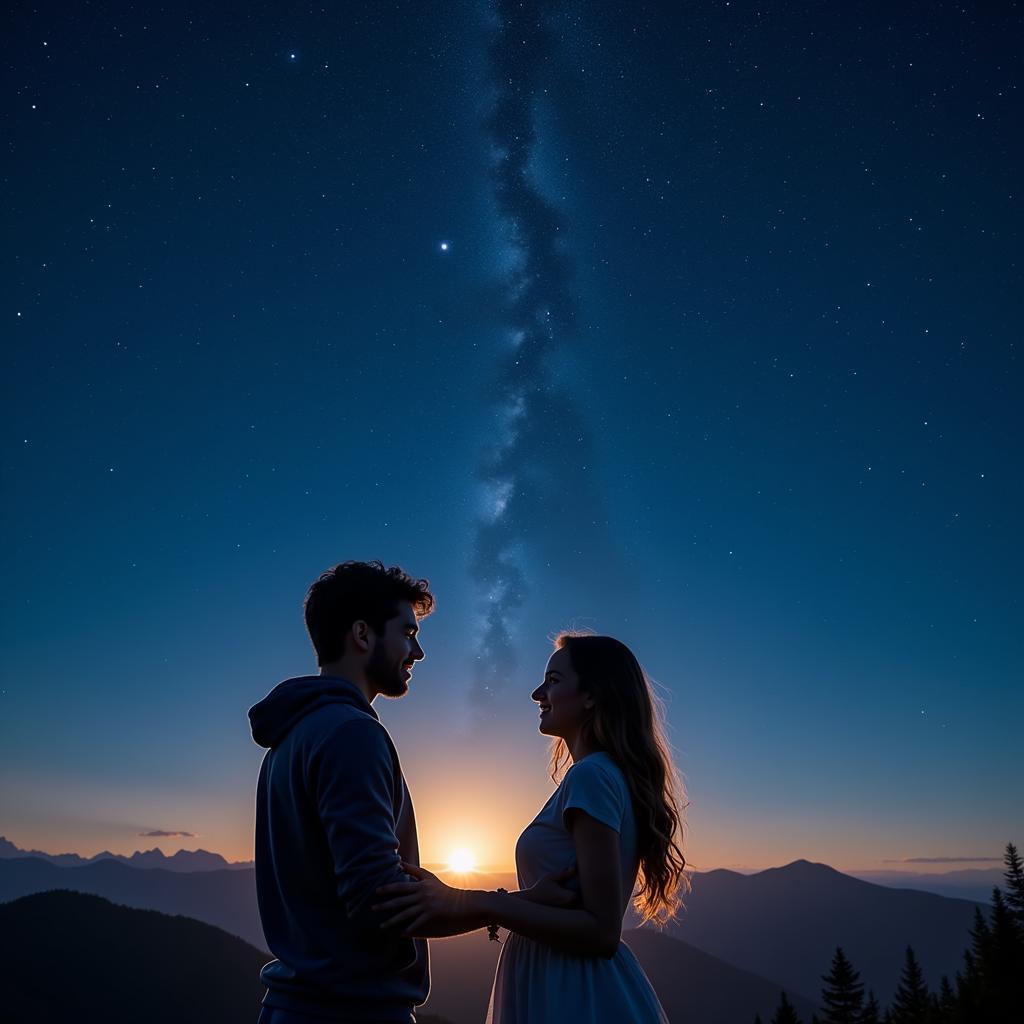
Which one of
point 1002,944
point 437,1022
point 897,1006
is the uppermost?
point 1002,944

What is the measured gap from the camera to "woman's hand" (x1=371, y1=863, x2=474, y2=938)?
9.05 feet

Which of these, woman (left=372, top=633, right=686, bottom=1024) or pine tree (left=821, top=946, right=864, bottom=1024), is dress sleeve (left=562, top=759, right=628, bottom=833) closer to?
woman (left=372, top=633, right=686, bottom=1024)

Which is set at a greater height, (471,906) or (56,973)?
(471,906)

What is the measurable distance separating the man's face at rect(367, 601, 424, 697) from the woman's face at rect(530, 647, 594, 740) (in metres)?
0.79

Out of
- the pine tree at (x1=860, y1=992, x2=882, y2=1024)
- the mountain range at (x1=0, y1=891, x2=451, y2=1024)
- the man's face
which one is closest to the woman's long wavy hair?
the man's face

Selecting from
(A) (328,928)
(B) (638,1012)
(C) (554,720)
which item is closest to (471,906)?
(A) (328,928)

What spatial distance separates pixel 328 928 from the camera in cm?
291

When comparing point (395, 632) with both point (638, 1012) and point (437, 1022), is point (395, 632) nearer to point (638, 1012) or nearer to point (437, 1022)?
point (638, 1012)

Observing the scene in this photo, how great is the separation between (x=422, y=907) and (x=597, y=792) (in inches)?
34.9

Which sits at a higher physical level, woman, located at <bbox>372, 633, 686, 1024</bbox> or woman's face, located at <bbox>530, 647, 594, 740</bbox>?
woman's face, located at <bbox>530, 647, 594, 740</bbox>

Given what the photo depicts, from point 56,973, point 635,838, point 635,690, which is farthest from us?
point 56,973

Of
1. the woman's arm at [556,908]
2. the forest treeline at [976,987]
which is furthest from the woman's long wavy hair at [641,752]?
the forest treeline at [976,987]

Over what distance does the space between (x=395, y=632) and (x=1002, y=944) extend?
183ft

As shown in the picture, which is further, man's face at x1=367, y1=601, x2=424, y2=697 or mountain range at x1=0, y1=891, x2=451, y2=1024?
mountain range at x1=0, y1=891, x2=451, y2=1024
